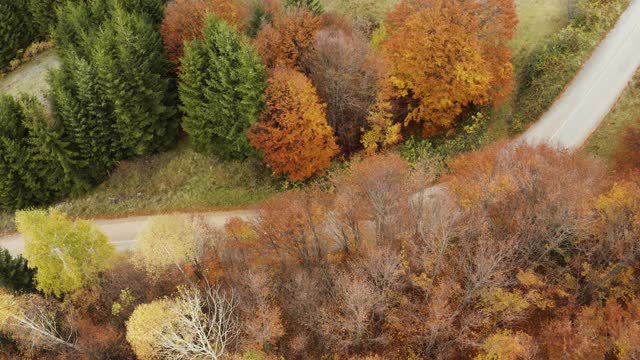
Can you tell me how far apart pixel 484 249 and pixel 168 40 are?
4080 centimetres

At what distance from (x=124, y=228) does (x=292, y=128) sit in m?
18.1

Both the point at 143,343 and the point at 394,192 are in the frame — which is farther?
the point at 394,192

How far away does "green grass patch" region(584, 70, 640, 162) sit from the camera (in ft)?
140

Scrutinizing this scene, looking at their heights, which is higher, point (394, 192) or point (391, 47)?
point (391, 47)

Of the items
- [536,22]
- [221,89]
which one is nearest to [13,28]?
[221,89]

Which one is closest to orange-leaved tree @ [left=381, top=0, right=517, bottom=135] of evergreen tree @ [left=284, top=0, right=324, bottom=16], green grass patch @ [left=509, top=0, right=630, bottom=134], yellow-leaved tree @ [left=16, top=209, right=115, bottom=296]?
green grass patch @ [left=509, top=0, right=630, bottom=134]

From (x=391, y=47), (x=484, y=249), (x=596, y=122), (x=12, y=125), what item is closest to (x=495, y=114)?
(x=596, y=122)

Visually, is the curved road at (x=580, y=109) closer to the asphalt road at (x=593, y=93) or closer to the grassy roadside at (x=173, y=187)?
the asphalt road at (x=593, y=93)

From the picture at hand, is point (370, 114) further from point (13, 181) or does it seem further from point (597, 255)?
point (13, 181)

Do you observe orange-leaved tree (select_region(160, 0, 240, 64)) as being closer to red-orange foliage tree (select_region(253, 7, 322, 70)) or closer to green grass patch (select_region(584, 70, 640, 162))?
red-orange foliage tree (select_region(253, 7, 322, 70))

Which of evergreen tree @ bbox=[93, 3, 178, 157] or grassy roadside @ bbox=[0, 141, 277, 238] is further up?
evergreen tree @ bbox=[93, 3, 178, 157]

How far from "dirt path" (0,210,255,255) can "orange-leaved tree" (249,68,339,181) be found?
5.86 meters

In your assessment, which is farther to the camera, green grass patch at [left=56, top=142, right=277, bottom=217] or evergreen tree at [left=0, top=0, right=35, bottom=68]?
evergreen tree at [left=0, top=0, right=35, bottom=68]

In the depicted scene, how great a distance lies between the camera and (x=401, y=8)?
4925cm
